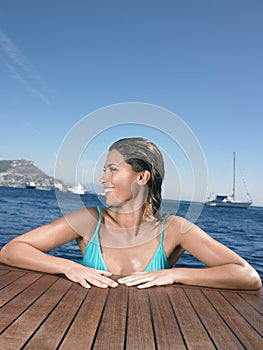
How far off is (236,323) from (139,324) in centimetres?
45

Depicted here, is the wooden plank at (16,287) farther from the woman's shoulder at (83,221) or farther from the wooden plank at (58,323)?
the woman's shoulder at (83,221)

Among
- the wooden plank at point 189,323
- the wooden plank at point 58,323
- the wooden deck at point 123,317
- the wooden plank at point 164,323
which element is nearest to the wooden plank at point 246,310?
the wooden deck at point 123,317

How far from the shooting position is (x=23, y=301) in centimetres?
155

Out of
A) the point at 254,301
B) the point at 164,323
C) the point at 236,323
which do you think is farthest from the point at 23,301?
the point at 254,301

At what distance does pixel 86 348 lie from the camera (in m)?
1.12

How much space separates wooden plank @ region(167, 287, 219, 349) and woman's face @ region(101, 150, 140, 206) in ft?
2.21

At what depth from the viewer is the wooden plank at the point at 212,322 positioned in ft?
4.10

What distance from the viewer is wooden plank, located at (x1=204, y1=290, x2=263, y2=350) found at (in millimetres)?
1275

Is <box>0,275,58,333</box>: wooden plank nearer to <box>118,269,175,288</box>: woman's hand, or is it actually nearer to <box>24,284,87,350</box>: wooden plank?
<box>24,284,87,350</box>: wooden plank

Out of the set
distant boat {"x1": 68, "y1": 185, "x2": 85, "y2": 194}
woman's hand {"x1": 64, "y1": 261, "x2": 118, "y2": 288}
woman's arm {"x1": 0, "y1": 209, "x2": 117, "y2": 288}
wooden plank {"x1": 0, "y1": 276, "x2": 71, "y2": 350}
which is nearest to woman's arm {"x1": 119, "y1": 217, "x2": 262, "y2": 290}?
woman's hand {"x1": 64, "y1": 261, "x2": 118, "y2": 288}

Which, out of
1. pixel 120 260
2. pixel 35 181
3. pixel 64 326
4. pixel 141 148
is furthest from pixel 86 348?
pixel 35 181

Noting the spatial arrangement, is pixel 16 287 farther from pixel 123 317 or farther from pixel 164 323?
pixel 164 323

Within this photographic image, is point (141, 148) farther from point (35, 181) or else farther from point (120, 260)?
point (35, 181)

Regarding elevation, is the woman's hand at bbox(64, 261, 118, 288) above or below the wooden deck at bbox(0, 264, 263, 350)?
above
